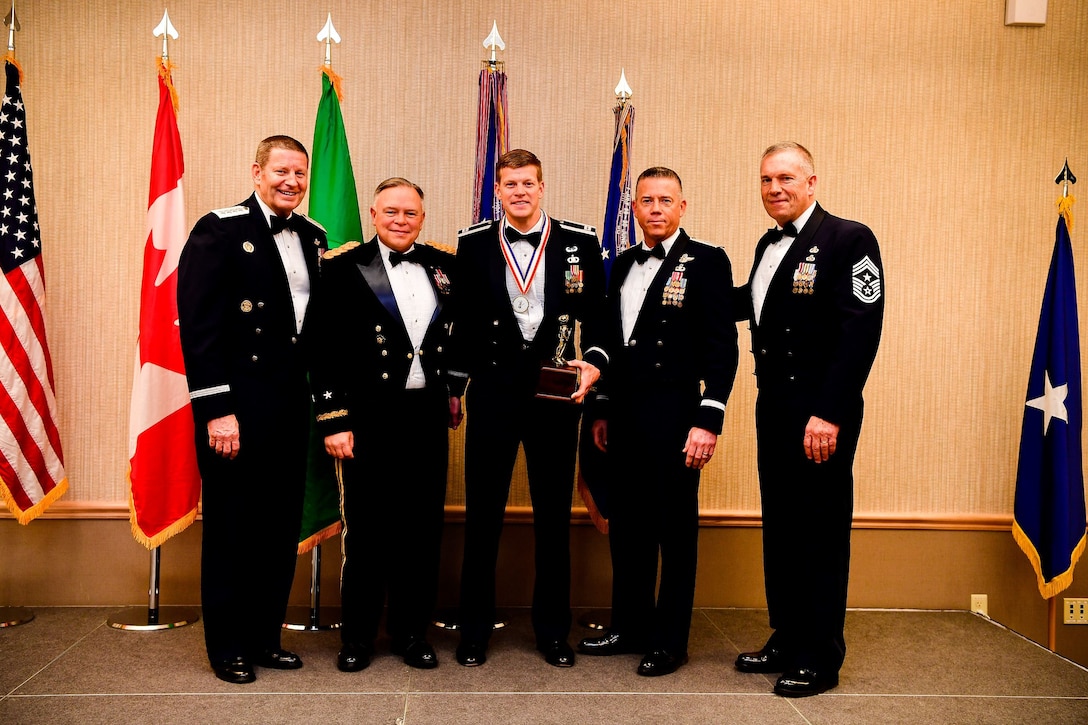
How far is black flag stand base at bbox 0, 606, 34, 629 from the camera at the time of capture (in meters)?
3.25

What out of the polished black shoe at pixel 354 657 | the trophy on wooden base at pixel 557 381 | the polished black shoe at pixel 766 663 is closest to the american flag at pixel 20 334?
the polished black shoe at pixel 354 657

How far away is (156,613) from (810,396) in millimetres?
2618

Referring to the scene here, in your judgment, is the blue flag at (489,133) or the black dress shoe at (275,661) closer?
the black dress shoe at (275,661)

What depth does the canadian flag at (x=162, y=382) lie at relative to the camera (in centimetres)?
316

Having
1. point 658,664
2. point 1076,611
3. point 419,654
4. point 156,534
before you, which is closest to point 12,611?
point 156,534

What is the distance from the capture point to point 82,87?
3.56 m

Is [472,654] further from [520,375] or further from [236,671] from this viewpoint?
[520,375]

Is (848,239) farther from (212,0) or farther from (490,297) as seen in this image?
(212,0)

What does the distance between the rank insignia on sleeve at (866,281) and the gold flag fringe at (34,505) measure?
10.1 feet

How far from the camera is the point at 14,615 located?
3.34m

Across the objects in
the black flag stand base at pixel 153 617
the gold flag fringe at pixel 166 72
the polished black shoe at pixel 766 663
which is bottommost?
the black flag stand base at pixel 153 617

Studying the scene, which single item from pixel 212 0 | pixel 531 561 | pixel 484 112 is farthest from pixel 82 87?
pixel 531 561

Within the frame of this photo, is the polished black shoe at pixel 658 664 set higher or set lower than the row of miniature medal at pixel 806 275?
lower

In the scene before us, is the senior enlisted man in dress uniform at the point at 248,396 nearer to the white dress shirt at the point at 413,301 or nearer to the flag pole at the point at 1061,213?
the white dress shirt at the point at 413,301
